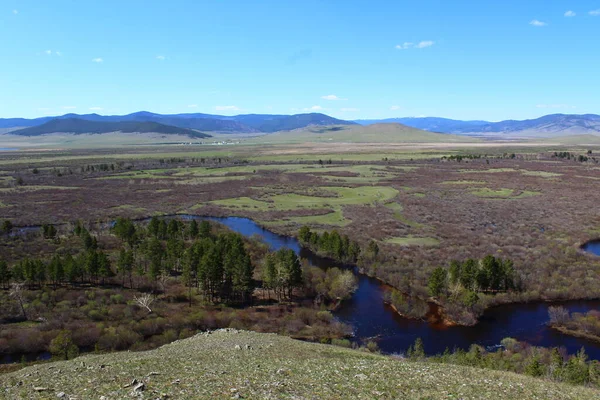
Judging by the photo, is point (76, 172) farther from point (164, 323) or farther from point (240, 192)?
point (164, 323)

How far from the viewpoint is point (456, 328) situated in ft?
150

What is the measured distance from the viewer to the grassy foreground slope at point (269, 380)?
18.0 m

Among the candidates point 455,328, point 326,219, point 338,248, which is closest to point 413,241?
point 338,248

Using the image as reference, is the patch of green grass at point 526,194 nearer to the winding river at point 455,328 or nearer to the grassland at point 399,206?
the grassland at point 399,206

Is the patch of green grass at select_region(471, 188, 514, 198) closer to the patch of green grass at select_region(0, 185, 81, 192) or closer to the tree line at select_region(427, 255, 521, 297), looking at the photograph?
the tree line at select_region(427, 255, 521, 297)

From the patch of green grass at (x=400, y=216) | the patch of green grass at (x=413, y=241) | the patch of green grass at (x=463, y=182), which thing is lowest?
the patch of green grass at (x=413, y=241)

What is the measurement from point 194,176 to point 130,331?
138586 mm

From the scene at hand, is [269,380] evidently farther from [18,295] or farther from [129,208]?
[129,208]

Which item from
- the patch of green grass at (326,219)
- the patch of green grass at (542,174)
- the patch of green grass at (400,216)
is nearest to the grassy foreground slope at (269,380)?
the patch of green grass at (326,219)

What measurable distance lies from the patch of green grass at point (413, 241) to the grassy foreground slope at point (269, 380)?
166 ft

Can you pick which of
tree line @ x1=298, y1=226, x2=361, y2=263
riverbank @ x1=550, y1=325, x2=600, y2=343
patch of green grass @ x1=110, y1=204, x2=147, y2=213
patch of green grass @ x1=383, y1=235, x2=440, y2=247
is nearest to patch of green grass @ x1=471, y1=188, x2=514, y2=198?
patch of green grass @ x1=383, y1=235, x2=440, y2=247

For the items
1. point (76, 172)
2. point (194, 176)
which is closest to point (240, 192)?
point (194, 176)

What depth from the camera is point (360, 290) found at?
57.1 metres

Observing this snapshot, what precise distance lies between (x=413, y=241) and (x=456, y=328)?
31.4 m
